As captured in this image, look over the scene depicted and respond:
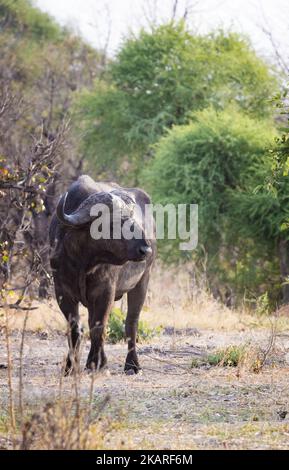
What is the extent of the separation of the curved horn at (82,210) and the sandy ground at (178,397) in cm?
146

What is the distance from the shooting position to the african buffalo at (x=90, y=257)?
360 inches

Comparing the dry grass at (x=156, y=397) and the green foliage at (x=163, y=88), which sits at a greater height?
the green foliage at (x=163, y=88)

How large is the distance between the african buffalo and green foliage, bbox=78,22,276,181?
14.1m

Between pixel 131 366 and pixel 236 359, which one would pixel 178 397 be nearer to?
pixel 131 366

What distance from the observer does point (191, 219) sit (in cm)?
1992

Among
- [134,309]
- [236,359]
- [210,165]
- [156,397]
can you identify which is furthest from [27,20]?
[156,397]

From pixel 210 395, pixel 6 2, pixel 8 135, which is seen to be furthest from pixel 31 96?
pixel 210 395

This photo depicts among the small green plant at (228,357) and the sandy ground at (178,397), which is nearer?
the sandy ground at (178,397)

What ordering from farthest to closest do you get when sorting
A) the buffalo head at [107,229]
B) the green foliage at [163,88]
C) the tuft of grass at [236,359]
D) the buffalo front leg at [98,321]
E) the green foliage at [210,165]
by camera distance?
the green foliage at [163,88] < the green foliage at [210,165] < the tuft of grass at [236,359] < the buffalo front leg at [98,321] < the buffalo head at [107,229]

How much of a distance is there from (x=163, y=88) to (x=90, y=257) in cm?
1526

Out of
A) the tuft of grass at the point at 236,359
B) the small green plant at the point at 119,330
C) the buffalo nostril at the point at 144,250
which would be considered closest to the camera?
the buffalo nostril at the point at 144,250

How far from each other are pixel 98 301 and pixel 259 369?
5.68ft

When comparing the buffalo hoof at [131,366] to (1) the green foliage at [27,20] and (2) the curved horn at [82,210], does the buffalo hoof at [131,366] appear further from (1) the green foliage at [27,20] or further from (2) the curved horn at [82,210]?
(1) the green foliage at [27,20]

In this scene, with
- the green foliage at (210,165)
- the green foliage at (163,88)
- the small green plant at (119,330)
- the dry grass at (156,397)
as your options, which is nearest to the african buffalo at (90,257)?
the dry grass at (156,397)
